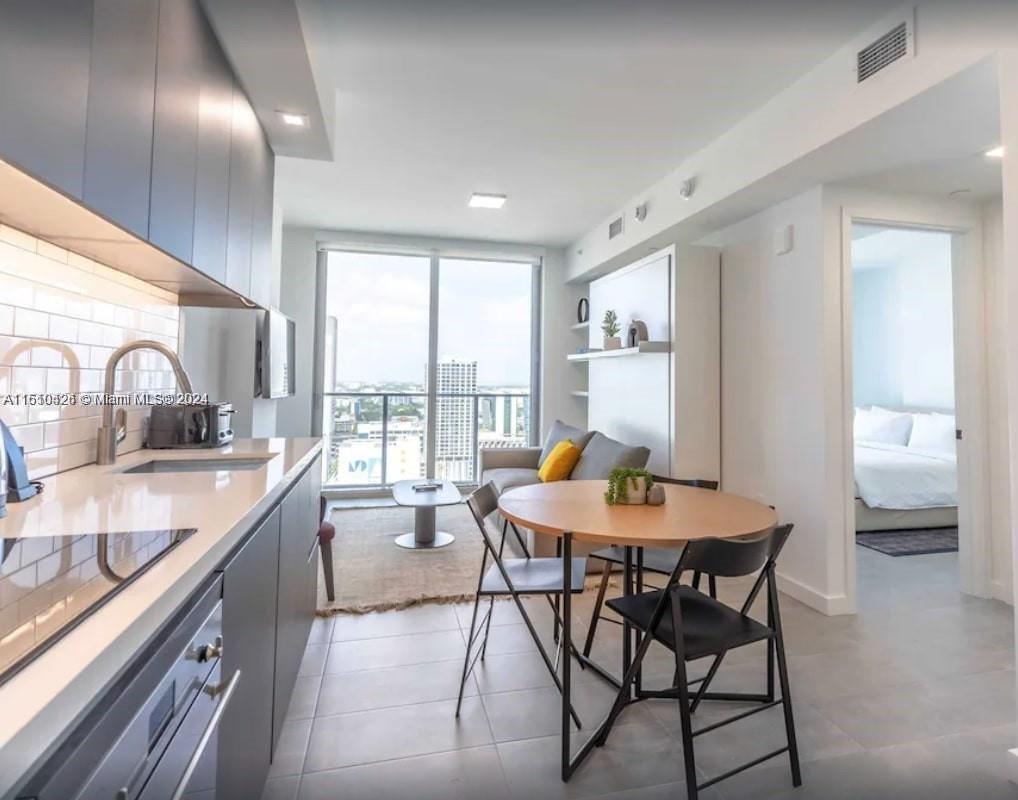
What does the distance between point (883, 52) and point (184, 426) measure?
3205mm

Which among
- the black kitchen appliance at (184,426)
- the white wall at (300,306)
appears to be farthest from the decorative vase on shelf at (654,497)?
the white wall at (300,306)

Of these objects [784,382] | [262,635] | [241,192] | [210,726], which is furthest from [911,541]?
[241,192]

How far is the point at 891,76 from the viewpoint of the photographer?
6.57 ft

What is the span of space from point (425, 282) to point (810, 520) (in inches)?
167

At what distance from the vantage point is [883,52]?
6.64ft

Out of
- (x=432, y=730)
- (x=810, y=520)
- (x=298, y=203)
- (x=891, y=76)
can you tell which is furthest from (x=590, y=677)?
(x=298, y=203)

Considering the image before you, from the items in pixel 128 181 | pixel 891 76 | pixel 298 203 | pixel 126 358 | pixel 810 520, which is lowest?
pixel 810 520

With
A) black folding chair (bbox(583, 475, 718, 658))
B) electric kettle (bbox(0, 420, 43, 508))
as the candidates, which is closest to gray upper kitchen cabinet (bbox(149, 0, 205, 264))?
electric kettle (bbox(0, 420, 43, 508))

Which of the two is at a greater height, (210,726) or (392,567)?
(210,726)

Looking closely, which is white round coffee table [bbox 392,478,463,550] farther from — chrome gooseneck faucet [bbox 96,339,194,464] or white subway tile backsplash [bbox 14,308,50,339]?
white subway tile backsplash [bbox 14,308,50,339]

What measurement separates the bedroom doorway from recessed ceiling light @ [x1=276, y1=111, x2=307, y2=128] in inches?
117

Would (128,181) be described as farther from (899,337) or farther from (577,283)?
(899,337)

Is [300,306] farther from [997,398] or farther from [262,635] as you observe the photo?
[997,398]

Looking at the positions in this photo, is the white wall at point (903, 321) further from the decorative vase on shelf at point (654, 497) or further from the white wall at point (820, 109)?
the decorative vase on shelf at point (654, 497)
